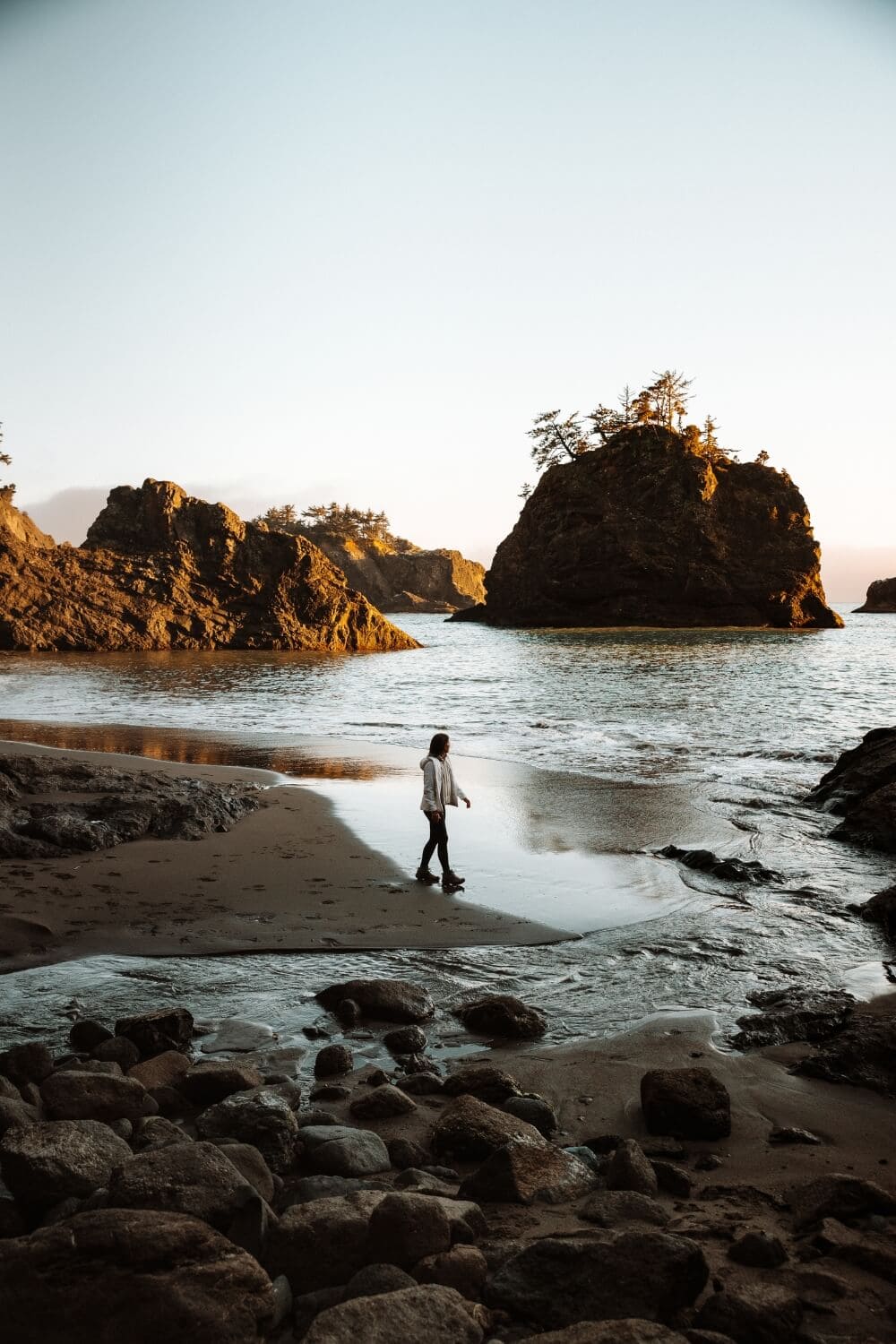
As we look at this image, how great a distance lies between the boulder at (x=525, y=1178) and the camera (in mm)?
3266

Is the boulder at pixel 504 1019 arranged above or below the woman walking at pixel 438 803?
below

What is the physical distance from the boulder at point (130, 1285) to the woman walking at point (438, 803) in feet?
17.5

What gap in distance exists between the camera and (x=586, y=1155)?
12.0 ft

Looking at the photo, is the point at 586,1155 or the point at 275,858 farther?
the point at 275,858

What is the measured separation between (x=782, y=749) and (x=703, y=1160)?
594 inches

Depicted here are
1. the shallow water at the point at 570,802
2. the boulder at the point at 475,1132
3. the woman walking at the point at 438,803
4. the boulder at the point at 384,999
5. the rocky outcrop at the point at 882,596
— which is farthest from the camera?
the rocky outcrop at the point at 882,596

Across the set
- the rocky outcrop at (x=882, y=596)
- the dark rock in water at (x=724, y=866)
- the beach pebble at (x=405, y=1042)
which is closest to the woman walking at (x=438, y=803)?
the dark rock in water at (x=724, y=866)

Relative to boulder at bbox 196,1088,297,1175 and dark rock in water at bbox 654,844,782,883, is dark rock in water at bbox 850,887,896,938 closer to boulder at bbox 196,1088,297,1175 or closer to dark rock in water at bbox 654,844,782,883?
dark rock in water at bbox 654,844,782,883

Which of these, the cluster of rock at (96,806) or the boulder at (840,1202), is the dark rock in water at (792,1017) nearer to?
the boulder at (840,1202)

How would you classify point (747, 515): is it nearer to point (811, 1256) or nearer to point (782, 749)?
point (782, 749)

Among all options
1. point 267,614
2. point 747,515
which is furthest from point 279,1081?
point 747,515

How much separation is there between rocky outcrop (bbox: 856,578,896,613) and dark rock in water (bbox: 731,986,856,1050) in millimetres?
133212

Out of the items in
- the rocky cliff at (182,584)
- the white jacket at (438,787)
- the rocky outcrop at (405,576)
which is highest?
the rocky outcrop at (405,576)

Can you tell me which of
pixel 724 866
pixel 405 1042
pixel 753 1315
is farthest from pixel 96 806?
pixel 753 1315
